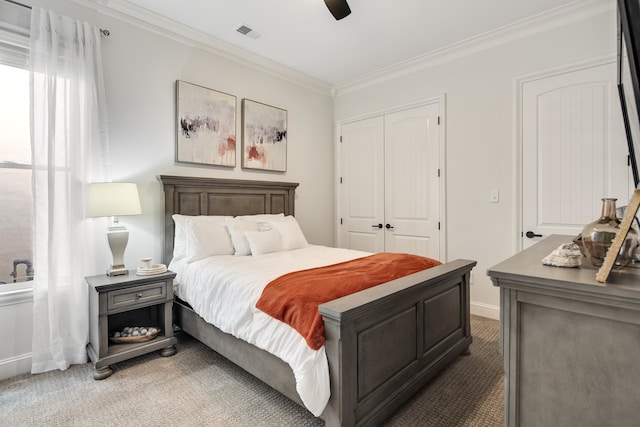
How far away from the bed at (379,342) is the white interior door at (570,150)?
1123mm

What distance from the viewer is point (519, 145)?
315 cm

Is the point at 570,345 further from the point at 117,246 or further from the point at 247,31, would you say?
the point at 247,31

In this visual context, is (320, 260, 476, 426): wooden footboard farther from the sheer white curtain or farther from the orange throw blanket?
the sheer white curtain

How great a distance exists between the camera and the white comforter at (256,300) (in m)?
1.56

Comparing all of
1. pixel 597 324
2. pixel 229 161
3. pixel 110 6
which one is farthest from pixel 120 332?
pixel 597 324

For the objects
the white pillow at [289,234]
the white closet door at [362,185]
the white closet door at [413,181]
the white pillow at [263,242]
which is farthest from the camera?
the white closet door at [362,185]

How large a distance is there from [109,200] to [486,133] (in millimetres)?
3504

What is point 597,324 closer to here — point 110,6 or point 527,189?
point 527,189

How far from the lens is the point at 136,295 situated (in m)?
2.43

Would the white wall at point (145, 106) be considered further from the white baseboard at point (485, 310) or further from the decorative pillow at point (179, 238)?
the white baseboard at point (485, 310)

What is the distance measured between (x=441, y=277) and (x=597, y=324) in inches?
52.2

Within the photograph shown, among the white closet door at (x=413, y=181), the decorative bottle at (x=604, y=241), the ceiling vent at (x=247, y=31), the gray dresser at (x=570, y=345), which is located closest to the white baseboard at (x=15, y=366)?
the gray dresser at (x=570, y=345)

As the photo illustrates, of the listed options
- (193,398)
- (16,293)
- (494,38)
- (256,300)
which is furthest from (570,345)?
(494,38)

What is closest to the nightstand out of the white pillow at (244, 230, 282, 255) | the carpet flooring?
the carpet flooring
